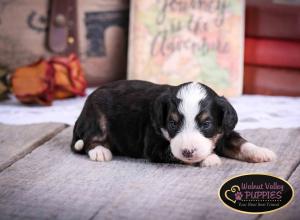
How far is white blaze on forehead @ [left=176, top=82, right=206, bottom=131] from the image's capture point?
1859 millimetres

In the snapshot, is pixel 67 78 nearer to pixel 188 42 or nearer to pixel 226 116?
pixel 188 42

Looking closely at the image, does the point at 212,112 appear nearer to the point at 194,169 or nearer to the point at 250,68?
the point at 194,169

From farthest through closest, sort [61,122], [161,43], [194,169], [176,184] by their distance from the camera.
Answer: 1. [161,43]
2. [61,122]
3. [194,169]
4. [176,184]

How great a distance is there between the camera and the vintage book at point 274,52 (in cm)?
305

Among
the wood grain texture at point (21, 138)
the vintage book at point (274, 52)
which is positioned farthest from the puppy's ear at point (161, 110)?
the vintage book at point (274, 52)

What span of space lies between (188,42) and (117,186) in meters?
1.48

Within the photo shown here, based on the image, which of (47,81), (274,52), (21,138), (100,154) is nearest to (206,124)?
(100,154)

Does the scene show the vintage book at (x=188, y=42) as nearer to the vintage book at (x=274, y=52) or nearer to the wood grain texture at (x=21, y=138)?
the vintage book at (x=274, y=52)

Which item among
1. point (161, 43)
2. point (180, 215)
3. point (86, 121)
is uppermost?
point (161, 43)

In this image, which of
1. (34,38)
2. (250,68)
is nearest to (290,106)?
(250,68)

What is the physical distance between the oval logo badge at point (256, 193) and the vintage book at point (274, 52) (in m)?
1.43

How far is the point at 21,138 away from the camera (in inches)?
92.4

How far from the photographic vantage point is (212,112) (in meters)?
1.90

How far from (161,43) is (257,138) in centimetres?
101
